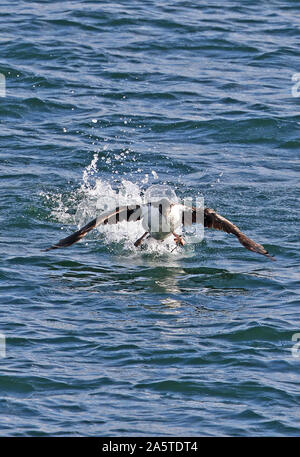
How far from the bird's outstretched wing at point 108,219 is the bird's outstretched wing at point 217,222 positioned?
68 centimetres

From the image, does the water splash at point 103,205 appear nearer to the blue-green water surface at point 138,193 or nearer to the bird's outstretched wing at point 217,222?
the blue-green water surface at point 138,193

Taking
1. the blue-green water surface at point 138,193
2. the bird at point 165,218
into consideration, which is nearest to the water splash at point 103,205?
the blue-green water surface at point 138,193

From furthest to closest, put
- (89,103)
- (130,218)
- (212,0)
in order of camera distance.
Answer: (212,0), (89,103), (130,218)

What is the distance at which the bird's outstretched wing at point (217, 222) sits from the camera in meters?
12.3

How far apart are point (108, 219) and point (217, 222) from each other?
141cm

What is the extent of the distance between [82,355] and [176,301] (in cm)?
198

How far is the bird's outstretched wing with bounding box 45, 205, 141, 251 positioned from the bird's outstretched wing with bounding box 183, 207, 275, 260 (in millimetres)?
678

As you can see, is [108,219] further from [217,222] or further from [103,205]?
[103,205]

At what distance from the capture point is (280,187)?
1533 centimetres

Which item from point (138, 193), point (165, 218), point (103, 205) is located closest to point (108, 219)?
point (165, 218)

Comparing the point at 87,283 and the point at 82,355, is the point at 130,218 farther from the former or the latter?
the point at 82,355

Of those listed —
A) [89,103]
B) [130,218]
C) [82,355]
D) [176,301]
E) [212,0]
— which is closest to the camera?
[82,355]

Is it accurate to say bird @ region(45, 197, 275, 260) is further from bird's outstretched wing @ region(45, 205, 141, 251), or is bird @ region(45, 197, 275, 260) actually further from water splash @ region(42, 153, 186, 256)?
water splash @ region(42, 153, 186, 256)

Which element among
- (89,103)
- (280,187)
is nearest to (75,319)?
(280,187)
